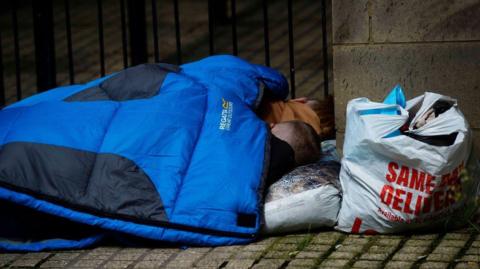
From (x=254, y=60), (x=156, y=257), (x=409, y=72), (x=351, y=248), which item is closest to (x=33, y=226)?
(x=156, y=257)

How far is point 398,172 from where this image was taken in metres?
4.23

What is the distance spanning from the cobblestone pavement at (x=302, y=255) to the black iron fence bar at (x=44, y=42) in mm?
1886

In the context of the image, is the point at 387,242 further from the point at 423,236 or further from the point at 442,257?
the point at 442,257

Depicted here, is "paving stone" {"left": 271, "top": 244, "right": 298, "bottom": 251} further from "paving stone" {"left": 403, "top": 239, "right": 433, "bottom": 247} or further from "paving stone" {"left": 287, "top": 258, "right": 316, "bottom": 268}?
"paving stone" {"left": 403, "top": 239, "right": 433, "bottom": 247}

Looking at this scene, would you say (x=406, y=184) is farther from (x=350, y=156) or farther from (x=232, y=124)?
(x=232, y=124)

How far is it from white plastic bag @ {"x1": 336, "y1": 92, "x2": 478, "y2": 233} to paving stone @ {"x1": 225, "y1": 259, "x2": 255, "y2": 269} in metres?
0.57

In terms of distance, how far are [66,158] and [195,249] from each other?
703mm

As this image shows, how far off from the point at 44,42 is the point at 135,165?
1888 mm

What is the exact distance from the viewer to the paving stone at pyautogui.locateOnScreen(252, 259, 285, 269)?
3963mm

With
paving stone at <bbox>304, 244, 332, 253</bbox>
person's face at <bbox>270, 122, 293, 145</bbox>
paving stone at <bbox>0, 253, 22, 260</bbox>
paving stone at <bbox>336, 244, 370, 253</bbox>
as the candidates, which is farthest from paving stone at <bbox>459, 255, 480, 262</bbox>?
paving stone at <bbox>0, 253, 22, 260</bbox>

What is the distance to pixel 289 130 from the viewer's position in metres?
4.77

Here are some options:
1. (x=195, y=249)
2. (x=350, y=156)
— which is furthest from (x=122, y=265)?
(x=350, y=156)

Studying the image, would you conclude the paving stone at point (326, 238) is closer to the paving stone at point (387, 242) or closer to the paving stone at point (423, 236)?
the paving stone at point (387, 242)

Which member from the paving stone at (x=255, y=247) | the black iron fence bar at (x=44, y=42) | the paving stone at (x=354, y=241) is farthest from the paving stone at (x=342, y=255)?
the black iron fence bar at (x=44, y=42)
